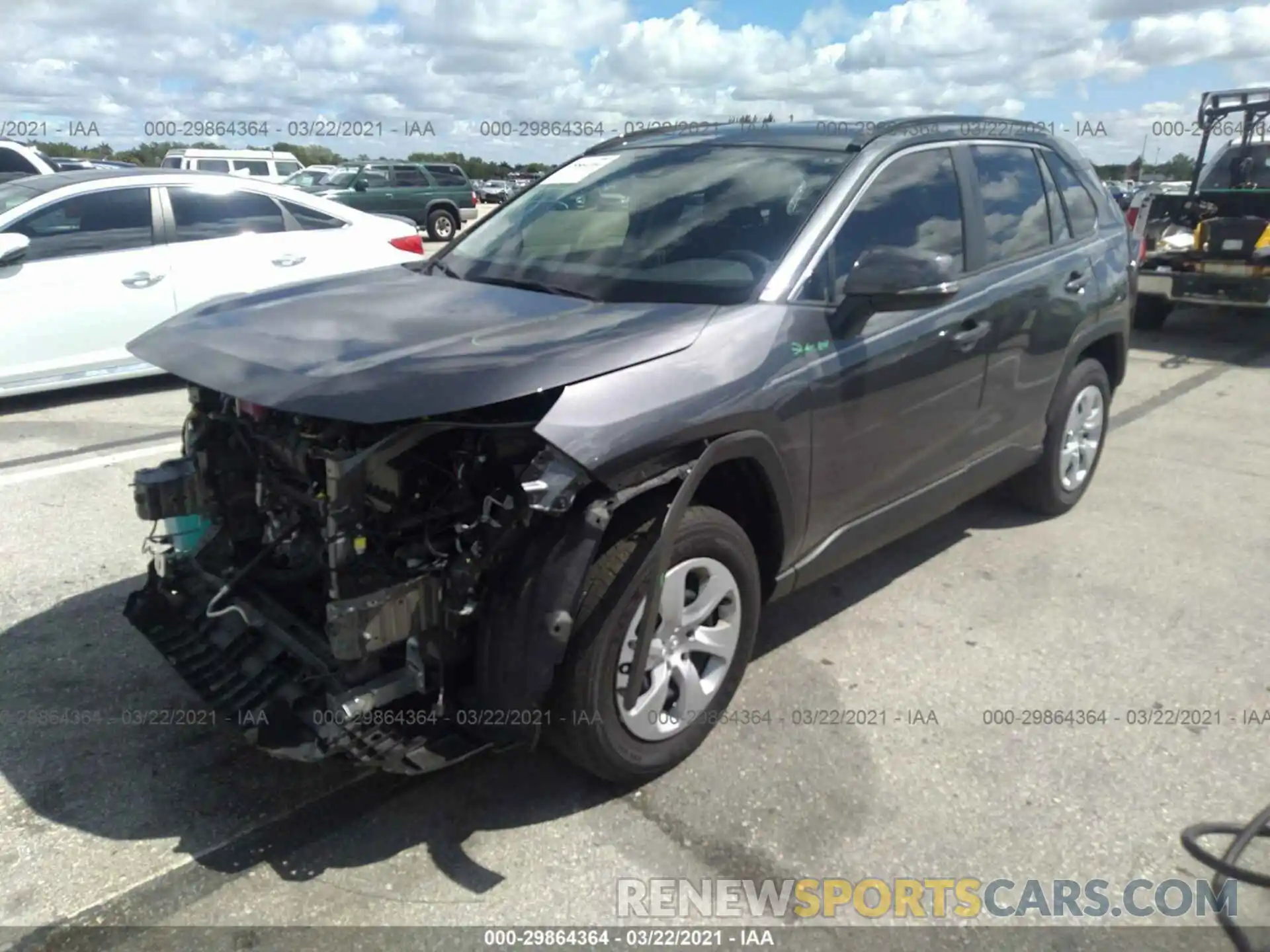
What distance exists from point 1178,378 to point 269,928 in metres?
8.62

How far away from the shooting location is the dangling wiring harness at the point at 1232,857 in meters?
2.54

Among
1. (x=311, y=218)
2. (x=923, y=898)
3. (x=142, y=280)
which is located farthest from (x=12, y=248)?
(x=923, y=898)

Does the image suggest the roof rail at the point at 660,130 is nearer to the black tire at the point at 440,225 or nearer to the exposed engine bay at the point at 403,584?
the exposed engine bay at the point at 403,584

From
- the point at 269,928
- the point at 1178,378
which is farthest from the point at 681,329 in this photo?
the point at 1178,378

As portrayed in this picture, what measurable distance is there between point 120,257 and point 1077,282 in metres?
6.21

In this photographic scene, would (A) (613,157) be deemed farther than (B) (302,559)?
Yes

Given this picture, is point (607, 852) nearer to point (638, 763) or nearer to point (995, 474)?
point (638, 763)

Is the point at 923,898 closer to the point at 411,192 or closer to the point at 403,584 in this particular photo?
the point at 403,584

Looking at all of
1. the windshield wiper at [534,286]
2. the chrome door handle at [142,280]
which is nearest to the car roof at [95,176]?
the chrome door handle at [142,280]

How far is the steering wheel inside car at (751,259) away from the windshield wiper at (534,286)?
457mm

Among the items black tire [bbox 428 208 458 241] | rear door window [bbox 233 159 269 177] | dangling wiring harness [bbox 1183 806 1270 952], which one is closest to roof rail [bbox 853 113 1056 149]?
dangling wiring harness [bbox 1183 806 1270 952]

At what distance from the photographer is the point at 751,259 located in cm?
324

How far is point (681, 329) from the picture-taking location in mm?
2859

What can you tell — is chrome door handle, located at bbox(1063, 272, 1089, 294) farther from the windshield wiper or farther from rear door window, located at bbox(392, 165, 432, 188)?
rear door window, located at bbox(392, 165, 432, 188)
